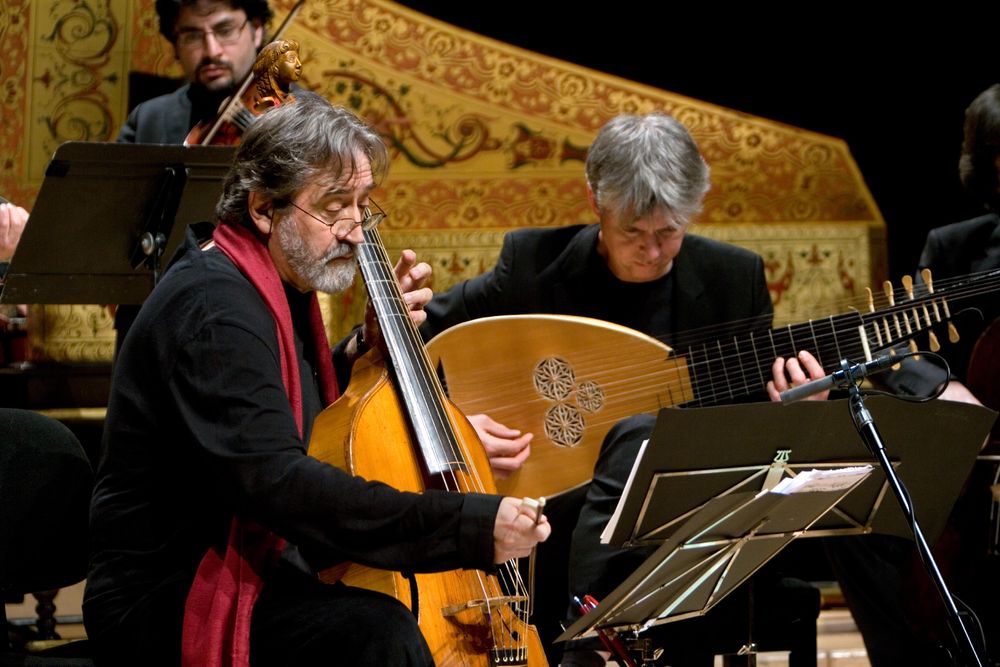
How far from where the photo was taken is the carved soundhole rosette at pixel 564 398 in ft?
9.80

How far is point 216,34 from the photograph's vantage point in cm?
363

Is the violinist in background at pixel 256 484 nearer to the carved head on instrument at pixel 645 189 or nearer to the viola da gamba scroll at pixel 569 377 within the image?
the viola da gamba scroll at pixel 569 377

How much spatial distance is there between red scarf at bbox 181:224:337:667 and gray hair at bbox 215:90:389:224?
0.07 metres

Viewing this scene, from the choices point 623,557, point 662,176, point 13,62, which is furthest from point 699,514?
point 13,62

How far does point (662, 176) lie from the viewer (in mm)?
3059

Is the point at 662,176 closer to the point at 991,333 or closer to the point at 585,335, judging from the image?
the point at 585,335

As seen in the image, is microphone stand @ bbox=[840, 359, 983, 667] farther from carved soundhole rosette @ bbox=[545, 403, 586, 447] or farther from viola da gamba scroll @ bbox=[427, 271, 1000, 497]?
carved soundhole rosette @ bbox=[545, 403, 586, 447]

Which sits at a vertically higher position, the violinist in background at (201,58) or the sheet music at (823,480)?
the violinist in background at (201,58)

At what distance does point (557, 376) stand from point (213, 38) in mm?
1482

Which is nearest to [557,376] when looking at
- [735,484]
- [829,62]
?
[735,484]

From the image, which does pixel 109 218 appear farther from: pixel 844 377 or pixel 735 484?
pixel 844 377

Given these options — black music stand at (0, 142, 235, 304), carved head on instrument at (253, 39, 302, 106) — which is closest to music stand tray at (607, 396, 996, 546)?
carved head on instrument at (253, 39, 302, 106)

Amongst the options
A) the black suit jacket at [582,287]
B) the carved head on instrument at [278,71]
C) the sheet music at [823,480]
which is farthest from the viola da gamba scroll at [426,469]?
the black suit jacket at [582,287]

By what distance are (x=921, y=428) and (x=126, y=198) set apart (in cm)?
182
